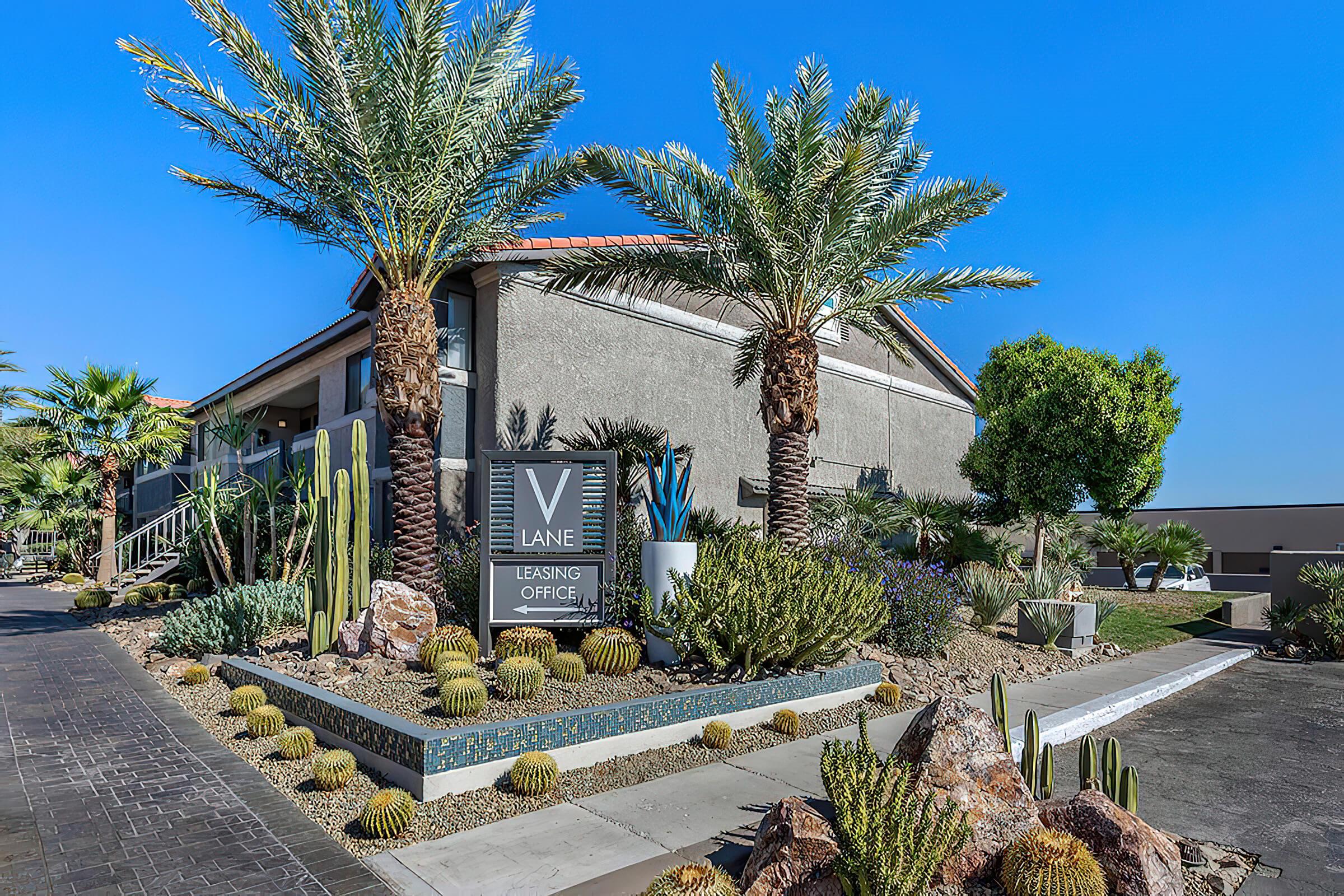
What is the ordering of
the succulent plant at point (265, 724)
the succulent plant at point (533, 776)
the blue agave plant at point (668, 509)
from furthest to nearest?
the blue agave plant at point (668, 509)
the succulent plant at point (265, 724)
the succulent plant at point (533, 776)

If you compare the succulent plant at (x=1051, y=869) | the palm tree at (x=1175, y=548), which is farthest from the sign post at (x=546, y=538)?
the palm tree at (x=1175, y=548)

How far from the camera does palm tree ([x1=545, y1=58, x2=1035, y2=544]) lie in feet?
39.8

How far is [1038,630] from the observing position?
13.4 meters

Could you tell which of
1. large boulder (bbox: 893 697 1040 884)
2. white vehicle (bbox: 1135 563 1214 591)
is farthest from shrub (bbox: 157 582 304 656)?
white vehicle (bbox: 1135 563 1214 591)

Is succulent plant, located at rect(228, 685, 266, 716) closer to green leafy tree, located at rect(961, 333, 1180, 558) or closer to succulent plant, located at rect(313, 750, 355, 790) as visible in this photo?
succulent plant, located at rect(313, 750, 355, 790)

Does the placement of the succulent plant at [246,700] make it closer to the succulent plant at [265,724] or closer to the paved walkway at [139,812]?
the paved walkway at [139,812]

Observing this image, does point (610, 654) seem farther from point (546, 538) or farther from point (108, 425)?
point (108, 425)

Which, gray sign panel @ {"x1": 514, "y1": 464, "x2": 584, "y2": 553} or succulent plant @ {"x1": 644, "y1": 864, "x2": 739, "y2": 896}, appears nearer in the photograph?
succulent plant @ {"x1": 644, "y1": 864, "x2": 739, "y2": 896}

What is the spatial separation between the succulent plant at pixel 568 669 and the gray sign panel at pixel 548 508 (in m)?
1.77

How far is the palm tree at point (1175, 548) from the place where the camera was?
2186 cm

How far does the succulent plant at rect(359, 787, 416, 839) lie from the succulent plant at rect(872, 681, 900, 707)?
587 cm

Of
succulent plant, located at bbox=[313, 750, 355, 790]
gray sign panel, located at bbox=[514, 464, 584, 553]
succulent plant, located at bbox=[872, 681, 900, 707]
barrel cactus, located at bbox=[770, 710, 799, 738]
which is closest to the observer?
succulent plant, located at bbox=[313, 750, 355, 790]

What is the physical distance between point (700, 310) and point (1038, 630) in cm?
994

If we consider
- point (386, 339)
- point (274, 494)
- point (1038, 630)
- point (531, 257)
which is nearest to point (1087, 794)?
point (1038, 630)
